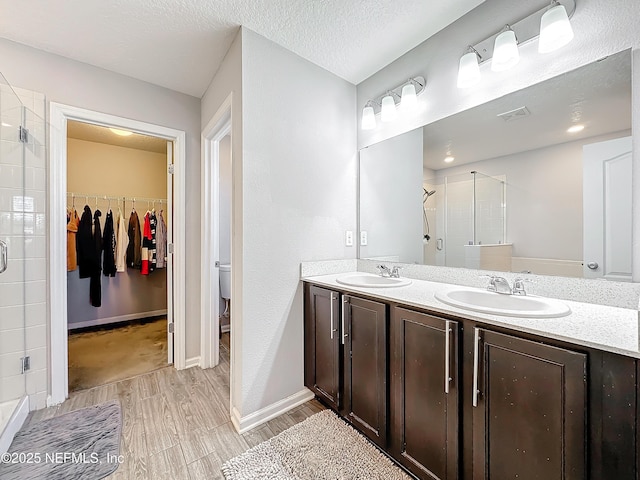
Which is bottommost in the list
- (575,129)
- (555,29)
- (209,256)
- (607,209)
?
(209,256)

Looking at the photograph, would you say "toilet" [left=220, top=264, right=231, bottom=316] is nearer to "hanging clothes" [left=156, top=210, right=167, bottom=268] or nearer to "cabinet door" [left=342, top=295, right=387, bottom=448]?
"hanging clothes" [left=156, top=210, right=167, bottom=268]

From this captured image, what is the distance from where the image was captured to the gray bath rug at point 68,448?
1.35 metres

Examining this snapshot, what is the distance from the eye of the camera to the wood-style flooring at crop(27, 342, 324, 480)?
4.58ft

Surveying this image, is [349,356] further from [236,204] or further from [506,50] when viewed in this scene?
[506,50]

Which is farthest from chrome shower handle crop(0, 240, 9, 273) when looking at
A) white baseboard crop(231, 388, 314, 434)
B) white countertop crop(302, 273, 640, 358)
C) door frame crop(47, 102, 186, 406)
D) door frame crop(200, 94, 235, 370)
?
white countertop crop(302, 273, 640, 358)

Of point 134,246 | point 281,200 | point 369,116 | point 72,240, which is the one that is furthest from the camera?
point 134,246

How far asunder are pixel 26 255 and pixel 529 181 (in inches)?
126

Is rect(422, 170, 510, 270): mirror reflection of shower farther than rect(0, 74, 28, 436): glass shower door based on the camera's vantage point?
No

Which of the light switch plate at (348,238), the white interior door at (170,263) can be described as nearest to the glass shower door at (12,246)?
the white interior door at (170,263)

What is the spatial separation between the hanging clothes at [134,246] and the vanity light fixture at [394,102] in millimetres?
3323

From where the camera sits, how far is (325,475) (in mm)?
1321

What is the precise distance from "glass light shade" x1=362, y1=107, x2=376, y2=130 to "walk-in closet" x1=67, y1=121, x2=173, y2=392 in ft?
8.80

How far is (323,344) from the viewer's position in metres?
1.78

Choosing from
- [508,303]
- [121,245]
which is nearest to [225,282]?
[121,245]
